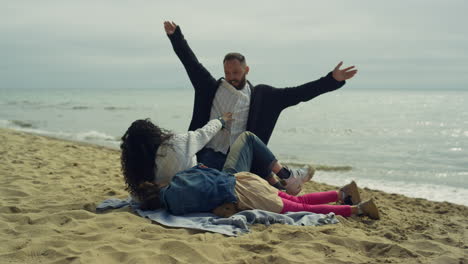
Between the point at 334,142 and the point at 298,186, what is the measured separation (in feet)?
42.7

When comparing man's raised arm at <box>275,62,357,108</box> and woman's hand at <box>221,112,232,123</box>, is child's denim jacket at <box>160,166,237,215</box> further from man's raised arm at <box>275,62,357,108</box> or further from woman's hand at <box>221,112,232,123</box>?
man's raised arm at <box>275,62,357,108</box>

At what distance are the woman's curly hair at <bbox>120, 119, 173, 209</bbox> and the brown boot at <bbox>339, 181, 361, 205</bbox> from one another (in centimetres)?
201

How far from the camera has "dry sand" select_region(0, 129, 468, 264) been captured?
3199 millimetres

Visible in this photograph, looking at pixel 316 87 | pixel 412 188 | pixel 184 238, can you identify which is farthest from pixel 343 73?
pixel 412 188

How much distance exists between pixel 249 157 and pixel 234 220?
0.83 m

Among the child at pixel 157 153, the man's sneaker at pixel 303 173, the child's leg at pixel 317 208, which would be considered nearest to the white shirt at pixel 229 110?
the child at pixel 157 153

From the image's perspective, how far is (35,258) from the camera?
315cm

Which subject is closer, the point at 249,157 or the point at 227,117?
the point at 249,157

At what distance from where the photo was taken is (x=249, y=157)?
4535 millimetres

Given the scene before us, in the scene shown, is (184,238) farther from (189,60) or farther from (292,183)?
(189,60)

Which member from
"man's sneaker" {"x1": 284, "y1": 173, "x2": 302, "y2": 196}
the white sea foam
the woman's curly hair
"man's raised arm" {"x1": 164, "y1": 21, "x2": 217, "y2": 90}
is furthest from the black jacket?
the white sea foam

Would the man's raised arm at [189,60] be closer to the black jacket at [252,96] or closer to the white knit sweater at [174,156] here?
the black jacket at [252,96]

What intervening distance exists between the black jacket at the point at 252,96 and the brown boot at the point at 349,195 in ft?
3.90

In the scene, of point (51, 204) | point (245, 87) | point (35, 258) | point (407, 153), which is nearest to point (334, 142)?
Result: point (407, 153)
